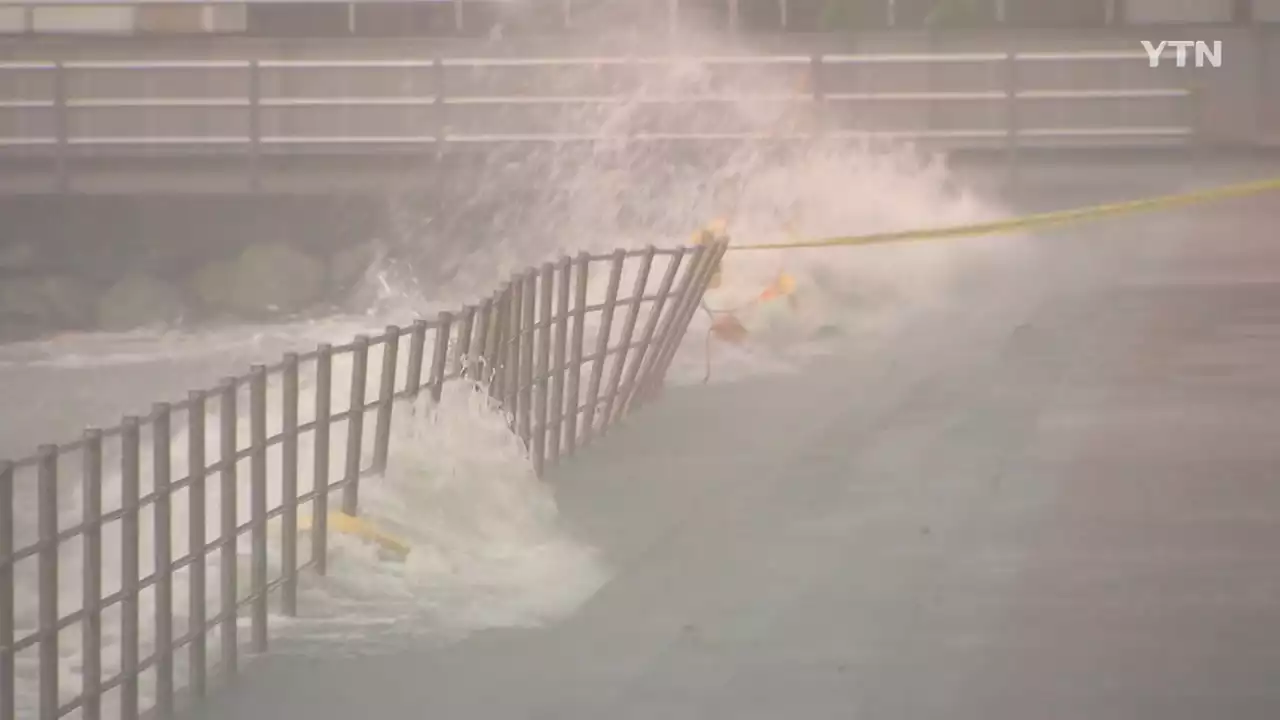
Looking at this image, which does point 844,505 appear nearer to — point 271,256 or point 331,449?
point 331,449

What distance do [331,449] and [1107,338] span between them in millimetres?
4918

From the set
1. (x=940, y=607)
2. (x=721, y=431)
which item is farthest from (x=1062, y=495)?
(x=721, y=431)

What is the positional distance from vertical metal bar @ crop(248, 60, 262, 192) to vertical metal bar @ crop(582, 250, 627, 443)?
8774 mm

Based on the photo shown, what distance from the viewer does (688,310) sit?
28.9 feet

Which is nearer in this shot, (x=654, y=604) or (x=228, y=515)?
(x=228, y=515)

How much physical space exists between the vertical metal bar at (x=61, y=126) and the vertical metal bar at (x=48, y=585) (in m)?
12.4

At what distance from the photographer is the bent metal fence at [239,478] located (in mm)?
4430

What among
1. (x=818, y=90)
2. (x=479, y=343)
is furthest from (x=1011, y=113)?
(x=479, y=343)

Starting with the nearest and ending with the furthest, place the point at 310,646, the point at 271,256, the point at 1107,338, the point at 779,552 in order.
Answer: the point at 310,646 → the point at 779,552 → the point at 1107,338 → the point at 271,256

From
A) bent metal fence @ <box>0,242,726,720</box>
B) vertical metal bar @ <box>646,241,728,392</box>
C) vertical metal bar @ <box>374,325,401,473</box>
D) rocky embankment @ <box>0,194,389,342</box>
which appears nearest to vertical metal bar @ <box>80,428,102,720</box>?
bent metal fence @ <box>0,242,726,720</box>

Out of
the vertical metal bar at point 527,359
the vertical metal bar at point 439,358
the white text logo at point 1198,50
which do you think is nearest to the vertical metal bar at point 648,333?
the vertical metal bar at point 527,359

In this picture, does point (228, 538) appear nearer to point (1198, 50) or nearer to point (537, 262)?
point (537, 262)

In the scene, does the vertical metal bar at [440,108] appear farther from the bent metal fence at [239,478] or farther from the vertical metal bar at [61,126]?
the bent metal fence at [239,478]

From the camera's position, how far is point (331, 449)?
6473 millimetres
